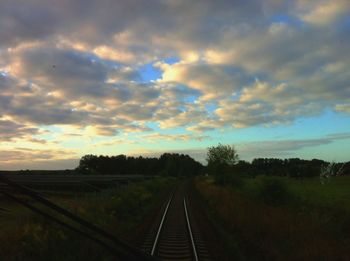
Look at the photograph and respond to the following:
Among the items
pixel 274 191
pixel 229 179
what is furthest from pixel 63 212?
pixel 229 179

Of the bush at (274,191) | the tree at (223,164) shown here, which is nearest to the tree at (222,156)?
the tree at (223,164)

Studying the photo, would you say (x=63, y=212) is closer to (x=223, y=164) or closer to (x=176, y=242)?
(x=176, y=242)

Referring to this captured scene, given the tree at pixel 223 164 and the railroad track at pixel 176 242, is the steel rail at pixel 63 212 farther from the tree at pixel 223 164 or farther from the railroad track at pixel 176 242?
the tree at pixel 223 164

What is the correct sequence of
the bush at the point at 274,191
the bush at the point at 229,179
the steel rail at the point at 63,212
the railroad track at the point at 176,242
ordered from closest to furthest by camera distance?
1. the steel rail at the point at 63,212
2. the railroad track at the point at 176,242
3. the bush at the point at 274,191
4. the bush at the point at 229,179

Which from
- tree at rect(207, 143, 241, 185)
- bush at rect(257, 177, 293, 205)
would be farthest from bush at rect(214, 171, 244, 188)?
bush at rect(257, 177, 293, 205)

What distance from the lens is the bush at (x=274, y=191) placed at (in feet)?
117

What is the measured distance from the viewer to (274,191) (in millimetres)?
35969

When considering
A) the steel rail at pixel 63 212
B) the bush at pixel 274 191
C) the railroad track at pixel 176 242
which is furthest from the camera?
the bush at pixel 274 191

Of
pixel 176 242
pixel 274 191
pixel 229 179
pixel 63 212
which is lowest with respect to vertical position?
pixel 176 242

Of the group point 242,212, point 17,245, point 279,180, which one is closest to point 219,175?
point 279,180

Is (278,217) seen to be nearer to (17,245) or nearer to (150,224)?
(150,224)

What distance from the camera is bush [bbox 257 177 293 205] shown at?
35656 mm

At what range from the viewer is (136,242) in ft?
53.6

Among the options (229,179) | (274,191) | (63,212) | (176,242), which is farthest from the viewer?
(229,179)
